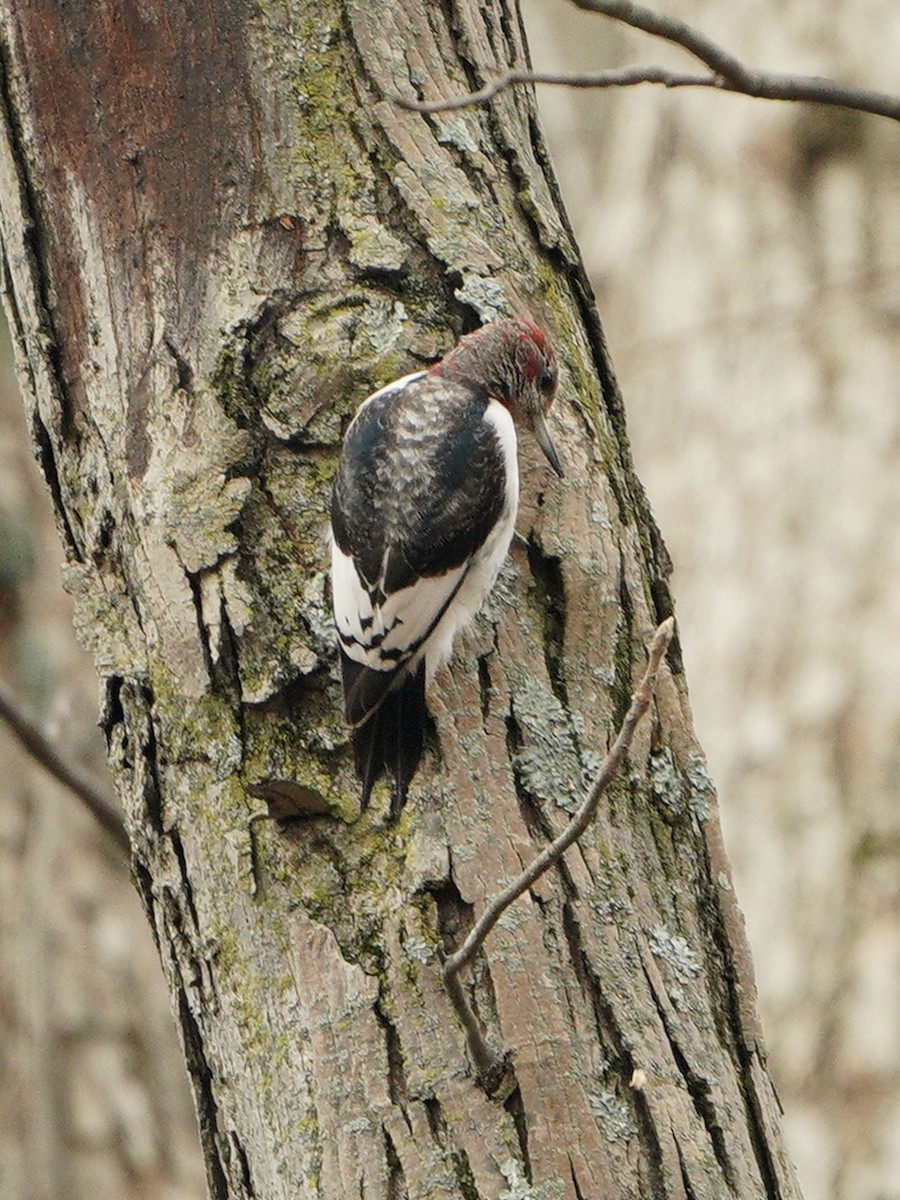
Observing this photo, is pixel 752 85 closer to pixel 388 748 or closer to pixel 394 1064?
pixel 388 748

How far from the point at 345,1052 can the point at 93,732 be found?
10.4 ft

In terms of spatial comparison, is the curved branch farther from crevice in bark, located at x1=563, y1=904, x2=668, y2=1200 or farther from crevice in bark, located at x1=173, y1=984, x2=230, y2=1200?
crevice in bark, located at x1=173, y1=984, x2=230, y2=1200

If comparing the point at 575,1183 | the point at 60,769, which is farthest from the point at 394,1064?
the point at 60,769

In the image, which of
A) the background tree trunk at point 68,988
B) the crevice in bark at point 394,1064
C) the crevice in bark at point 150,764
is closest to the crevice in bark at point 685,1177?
the crevice in bark at point 394,1064

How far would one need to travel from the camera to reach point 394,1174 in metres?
2.11

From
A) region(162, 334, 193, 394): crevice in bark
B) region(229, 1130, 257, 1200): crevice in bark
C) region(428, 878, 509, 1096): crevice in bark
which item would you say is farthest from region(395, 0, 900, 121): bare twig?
region(229, 1130, 257, 1200): crevice in bark

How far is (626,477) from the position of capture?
2.66 m

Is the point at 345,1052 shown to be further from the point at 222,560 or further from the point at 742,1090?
the point at 222,560

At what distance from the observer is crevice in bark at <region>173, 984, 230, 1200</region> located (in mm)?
2330

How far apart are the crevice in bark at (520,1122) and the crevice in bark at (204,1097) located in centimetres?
49

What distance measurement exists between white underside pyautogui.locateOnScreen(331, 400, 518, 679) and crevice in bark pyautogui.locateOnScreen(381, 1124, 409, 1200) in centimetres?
71

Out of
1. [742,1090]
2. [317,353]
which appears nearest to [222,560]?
[317,353]

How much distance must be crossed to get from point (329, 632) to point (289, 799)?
0.28m

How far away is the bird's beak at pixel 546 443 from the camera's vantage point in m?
2.60
